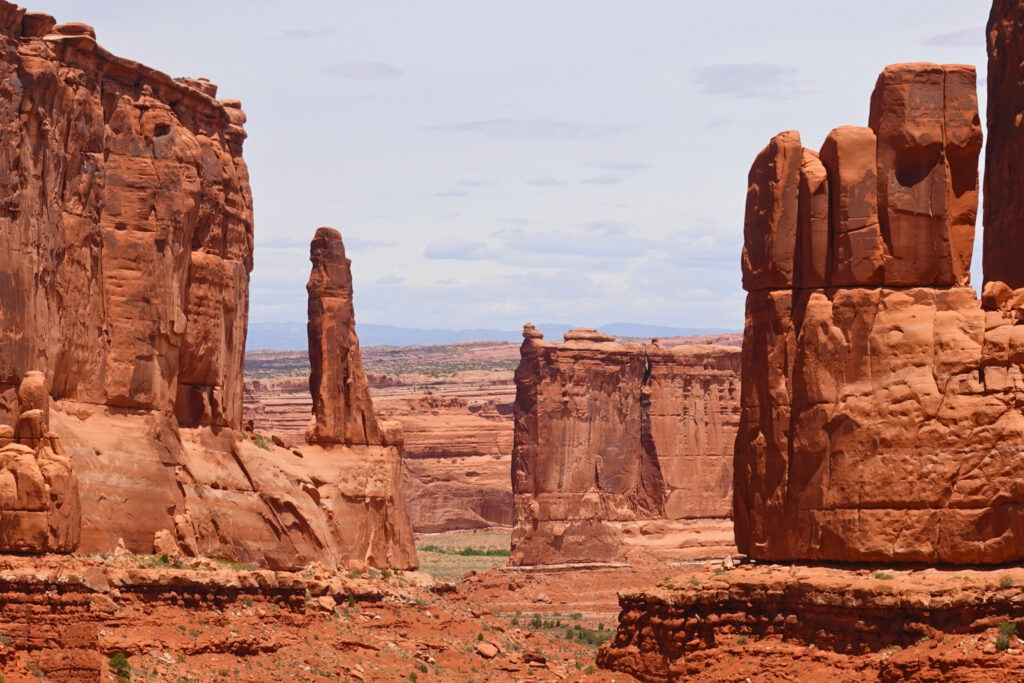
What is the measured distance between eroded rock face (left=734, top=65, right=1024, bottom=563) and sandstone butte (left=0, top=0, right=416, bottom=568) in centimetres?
1502

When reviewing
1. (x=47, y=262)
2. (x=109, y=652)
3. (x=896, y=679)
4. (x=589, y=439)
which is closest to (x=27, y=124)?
(x=47, y=262)

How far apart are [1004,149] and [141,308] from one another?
66.6 feet

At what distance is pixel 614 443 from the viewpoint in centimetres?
11106

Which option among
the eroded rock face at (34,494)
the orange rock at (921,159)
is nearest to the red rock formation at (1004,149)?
the orange rock at (921,159)

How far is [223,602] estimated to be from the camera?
5166cm

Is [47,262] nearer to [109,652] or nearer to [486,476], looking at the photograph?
[109,652]

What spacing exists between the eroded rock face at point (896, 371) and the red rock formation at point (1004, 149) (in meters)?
6.45

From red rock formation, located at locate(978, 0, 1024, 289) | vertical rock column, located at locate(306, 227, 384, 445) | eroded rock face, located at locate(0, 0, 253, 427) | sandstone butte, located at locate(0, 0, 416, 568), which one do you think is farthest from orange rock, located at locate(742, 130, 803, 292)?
vertical rock column, located at locate(306, 227, 384, 445)

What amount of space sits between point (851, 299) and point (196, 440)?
25.0m

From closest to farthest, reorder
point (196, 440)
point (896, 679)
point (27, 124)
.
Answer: point (896, 679) → point (27, 124) → point (196, 440)

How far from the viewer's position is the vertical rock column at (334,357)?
65875 millimetres

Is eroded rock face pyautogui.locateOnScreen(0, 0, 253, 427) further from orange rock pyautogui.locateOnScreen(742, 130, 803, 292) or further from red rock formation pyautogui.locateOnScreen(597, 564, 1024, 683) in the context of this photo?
orange rock pyautogui.locateOnScreen(742, 130, 803, 292)

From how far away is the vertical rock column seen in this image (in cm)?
6588

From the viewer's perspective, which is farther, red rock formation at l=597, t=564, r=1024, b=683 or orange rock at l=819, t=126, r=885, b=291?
orange rock at l=819, t=126, r=885, b=291
